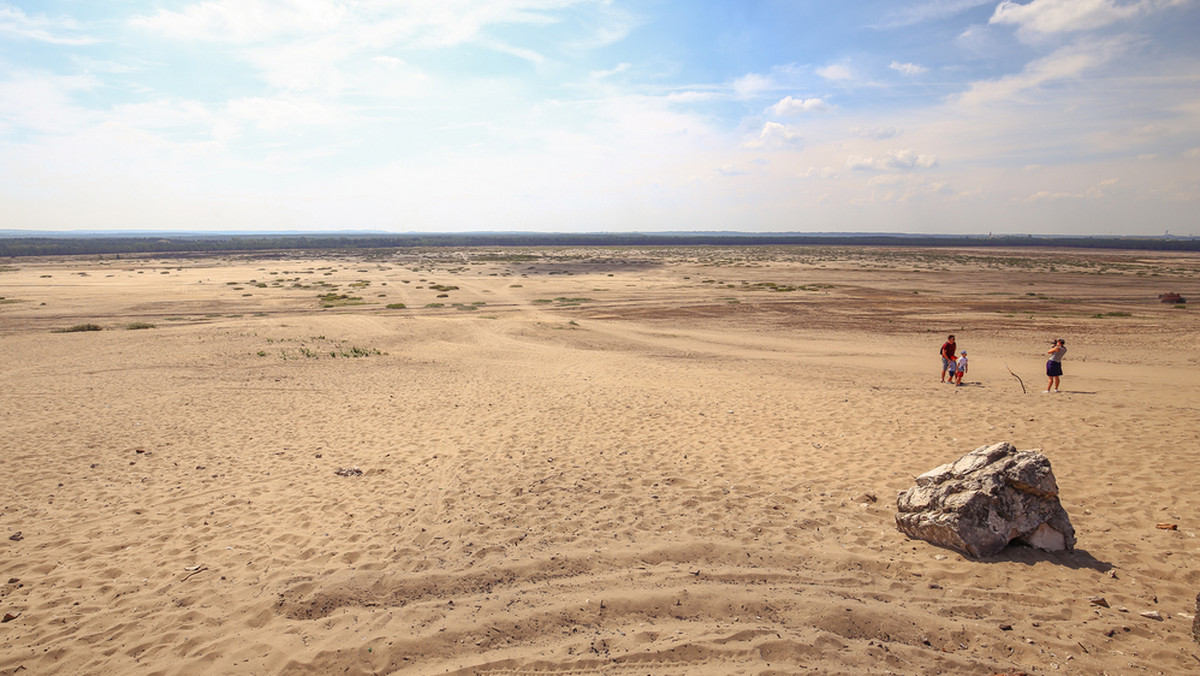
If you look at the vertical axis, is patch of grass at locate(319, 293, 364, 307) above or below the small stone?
above

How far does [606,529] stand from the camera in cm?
790

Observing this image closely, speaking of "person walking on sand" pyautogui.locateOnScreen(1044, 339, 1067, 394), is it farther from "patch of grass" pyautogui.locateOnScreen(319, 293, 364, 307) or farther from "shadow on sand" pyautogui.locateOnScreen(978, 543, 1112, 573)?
"patch of grass" pyautogui.locateOnScreen(319, 293, 364, 307)

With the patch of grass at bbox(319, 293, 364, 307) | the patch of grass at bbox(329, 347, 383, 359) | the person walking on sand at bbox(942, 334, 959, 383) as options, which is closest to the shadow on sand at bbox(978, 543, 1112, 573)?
the person walking on sand at bbox(942, 334, 959, 383)

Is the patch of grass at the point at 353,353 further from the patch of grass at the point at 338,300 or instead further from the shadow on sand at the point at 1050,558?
the shadow on sand at the point at 1050,558

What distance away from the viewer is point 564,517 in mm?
8281

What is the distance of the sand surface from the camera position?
18.4ft

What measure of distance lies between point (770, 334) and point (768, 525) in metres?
23.5

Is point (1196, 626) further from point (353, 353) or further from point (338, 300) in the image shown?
point (338, 300)

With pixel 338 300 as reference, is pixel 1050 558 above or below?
below

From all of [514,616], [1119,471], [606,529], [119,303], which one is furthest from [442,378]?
[119,303]

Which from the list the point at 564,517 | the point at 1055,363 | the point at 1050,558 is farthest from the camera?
the point at 1055,363

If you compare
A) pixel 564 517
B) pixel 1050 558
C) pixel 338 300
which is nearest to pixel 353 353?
pixel 564 517

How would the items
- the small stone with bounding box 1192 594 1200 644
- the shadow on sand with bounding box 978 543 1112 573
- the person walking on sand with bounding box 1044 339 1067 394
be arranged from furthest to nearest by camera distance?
1. the person walking on sand with bounding box 1044 339 1067 394
2. the shadow on sand with bounding box 978 543 1112 573
3. the small stone with bounding box 1192 594 1200 644

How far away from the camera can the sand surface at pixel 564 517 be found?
5.61 metres
